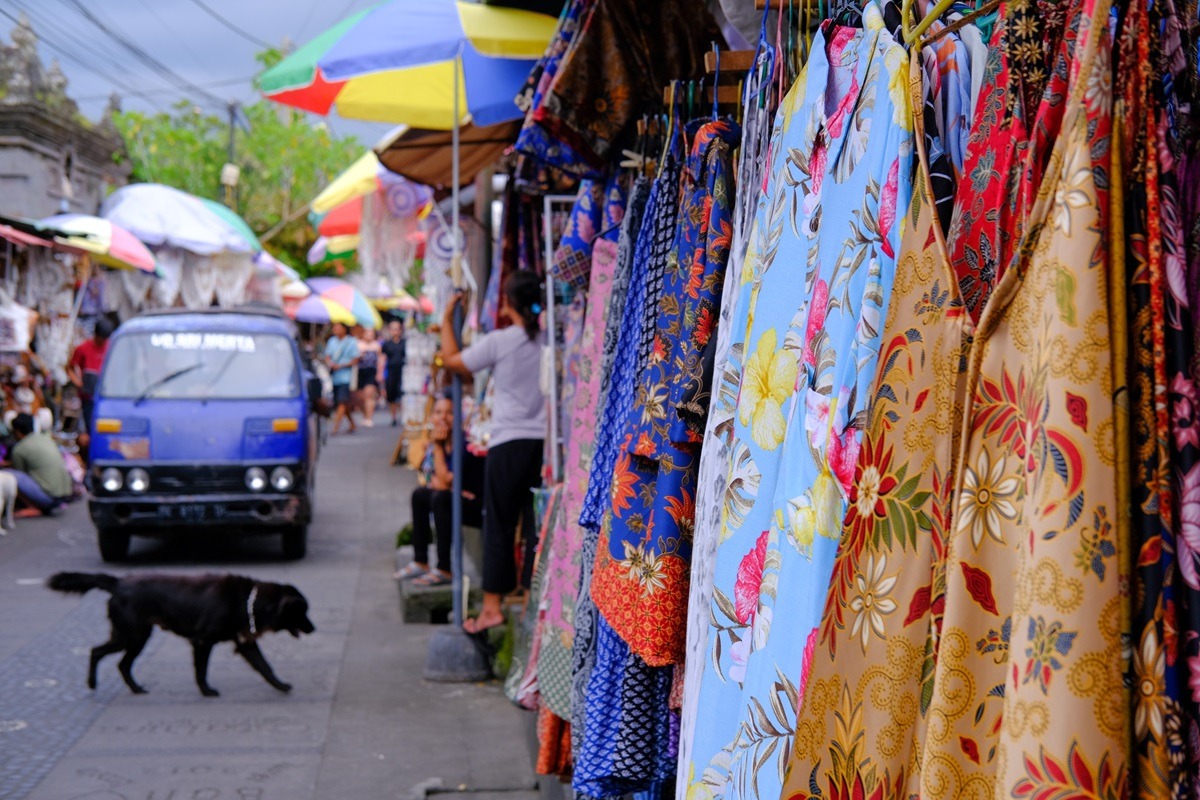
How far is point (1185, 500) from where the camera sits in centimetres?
117

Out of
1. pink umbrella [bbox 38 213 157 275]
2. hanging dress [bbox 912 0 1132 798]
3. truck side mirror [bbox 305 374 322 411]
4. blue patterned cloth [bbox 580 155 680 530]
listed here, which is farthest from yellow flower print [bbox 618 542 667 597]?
pink umbrella [bbox 38 213 157 275]

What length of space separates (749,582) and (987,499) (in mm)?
684

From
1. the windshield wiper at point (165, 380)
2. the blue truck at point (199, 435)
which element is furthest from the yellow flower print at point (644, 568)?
the windshield wiper at point (165, 380)

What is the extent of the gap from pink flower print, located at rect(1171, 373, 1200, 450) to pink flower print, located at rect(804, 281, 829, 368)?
1.99 ft

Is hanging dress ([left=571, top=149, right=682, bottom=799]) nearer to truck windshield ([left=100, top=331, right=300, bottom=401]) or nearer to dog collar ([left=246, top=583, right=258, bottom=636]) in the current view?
dog collar ([left=246, top=583, right=258, bottom=636])

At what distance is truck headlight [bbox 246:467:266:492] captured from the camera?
32.6 feet

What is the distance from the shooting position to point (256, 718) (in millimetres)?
6059

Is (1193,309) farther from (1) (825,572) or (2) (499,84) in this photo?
(2) (499,84)

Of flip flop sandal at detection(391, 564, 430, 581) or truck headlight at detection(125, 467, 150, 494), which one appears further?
truck headlight at detection(125, 467, 150, 494)

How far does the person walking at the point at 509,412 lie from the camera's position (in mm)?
5910

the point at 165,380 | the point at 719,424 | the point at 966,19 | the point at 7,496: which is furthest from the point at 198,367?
the point at 966,19

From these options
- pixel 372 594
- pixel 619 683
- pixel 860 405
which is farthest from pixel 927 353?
pixel 372 594

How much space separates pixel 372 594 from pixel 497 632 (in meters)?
2.65

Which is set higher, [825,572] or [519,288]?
[519,288]
